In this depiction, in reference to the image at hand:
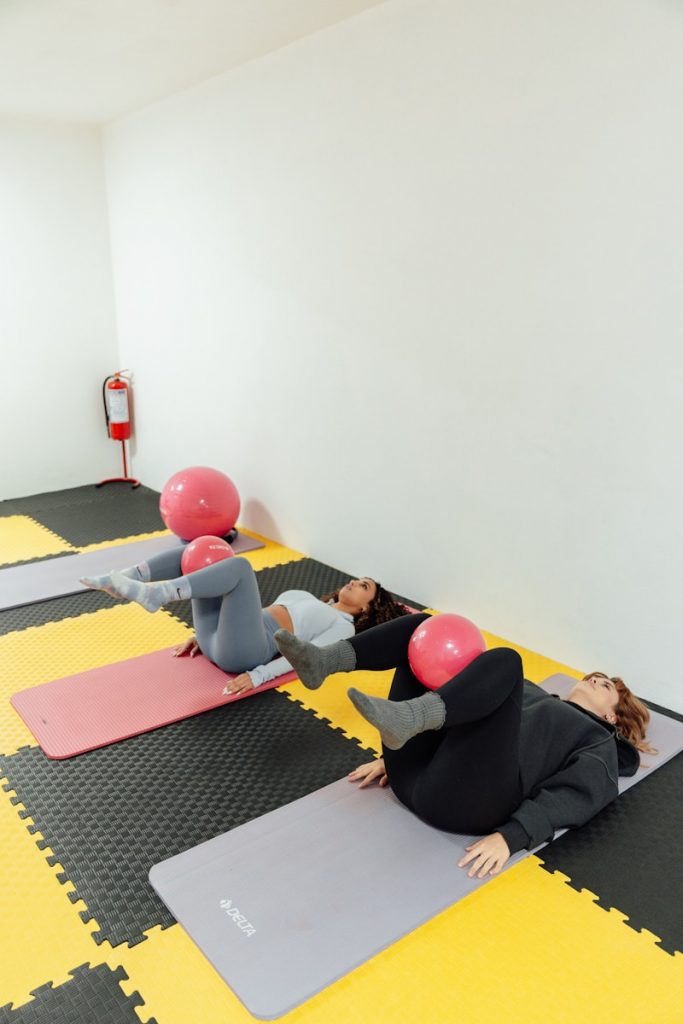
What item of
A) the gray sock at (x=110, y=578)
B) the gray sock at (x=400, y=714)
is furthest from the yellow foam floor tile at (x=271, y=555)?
the gray sock at (x=400, y=714)

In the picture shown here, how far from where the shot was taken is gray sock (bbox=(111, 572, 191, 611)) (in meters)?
2.88

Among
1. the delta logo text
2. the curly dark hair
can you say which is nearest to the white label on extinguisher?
the curly dark hair

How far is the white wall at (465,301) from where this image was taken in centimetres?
300

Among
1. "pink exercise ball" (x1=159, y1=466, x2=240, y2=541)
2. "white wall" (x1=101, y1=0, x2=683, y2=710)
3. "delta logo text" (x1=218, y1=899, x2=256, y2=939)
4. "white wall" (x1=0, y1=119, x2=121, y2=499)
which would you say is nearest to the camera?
"delta logo text" (x1=218, y1=899, x2=256, y2=939)

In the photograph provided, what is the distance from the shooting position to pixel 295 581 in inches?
173

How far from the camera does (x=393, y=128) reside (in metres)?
3.76

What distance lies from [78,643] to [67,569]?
3.03 feet

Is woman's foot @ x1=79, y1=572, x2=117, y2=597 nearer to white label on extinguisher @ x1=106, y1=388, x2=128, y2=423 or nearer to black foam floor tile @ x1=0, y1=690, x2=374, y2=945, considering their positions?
black foam floor tile @ x1=0, y1=690, x2=374, y2=945

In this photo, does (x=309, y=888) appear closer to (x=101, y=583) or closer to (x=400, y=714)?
(x=400, y=714)

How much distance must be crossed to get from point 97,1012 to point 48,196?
5212 millimetres

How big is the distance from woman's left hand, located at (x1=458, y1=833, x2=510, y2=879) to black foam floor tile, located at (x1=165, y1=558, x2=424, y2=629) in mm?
1858

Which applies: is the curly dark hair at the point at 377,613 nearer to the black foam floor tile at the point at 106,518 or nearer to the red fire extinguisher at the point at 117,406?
the black foam floor tile at the point at 106,518

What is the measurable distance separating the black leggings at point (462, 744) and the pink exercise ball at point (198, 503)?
2.39 metres

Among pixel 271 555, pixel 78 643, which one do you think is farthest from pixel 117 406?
pixel 78 643
